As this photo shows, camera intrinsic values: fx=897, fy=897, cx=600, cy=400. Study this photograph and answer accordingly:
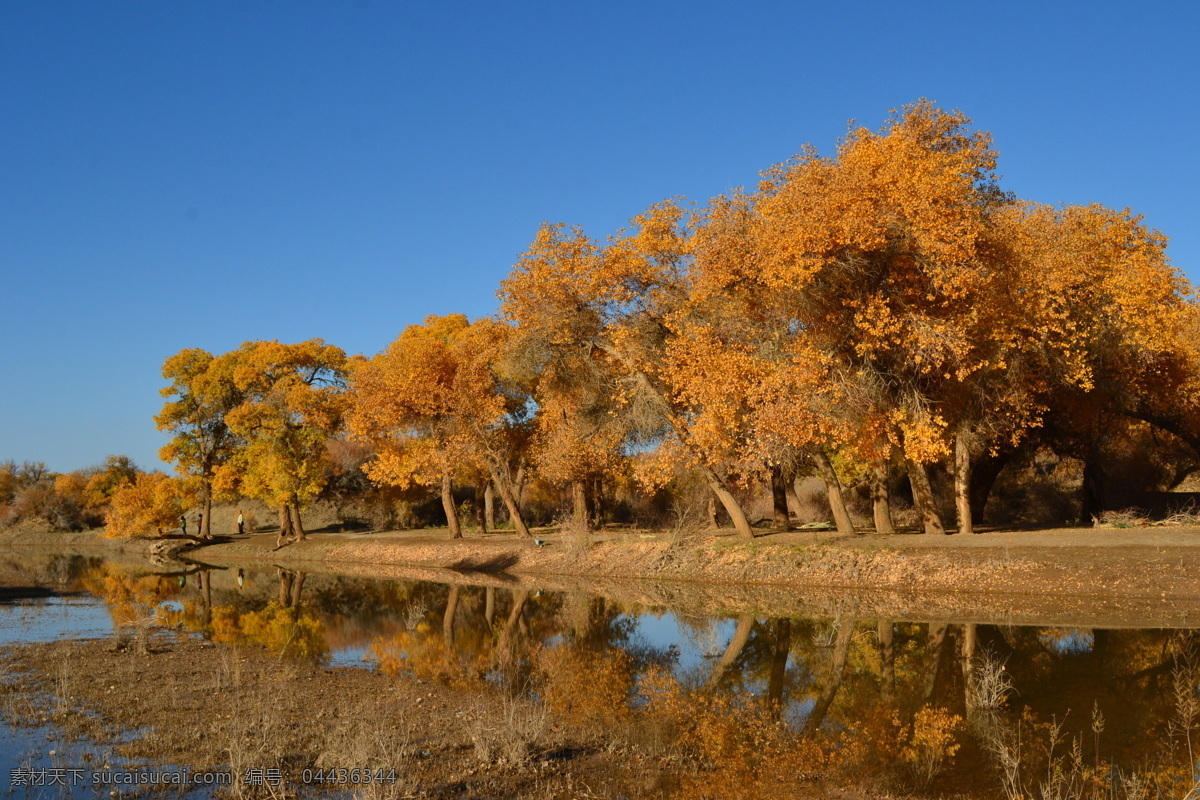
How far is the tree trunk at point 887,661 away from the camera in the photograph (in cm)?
1384

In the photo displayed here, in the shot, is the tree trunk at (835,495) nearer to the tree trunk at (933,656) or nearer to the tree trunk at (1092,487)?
the tree trunk at (1092,487)

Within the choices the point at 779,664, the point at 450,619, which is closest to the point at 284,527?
the point at 450,619

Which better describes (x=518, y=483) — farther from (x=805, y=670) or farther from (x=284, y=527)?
(x=805, y=670)

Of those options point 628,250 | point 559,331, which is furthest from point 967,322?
point 559,331

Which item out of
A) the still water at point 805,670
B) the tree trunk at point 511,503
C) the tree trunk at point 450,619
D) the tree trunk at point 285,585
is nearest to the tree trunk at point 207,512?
the tree trunk at point 285,585

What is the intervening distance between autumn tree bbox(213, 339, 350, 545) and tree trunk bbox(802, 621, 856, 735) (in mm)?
33918

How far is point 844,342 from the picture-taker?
25.8 m

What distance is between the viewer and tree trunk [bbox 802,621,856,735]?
40.4ft

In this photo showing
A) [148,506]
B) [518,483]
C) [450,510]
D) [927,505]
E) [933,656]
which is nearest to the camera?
[933,656]

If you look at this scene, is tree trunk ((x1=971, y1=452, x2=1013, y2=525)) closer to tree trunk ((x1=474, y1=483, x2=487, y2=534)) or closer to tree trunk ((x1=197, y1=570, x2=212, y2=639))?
tree trunk ((x1=474, y1=483, x2=487, y2=534))

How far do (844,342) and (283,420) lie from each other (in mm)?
32148

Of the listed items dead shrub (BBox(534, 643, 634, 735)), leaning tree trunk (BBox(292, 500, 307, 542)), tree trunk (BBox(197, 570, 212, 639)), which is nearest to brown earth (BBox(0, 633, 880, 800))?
dead shrub (BBox(534, 643, 634, 735))

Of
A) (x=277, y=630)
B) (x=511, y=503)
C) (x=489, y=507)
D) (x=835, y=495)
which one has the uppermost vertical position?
(x=511, y=503)

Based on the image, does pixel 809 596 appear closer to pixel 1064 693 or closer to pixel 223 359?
pixel 1064 693
